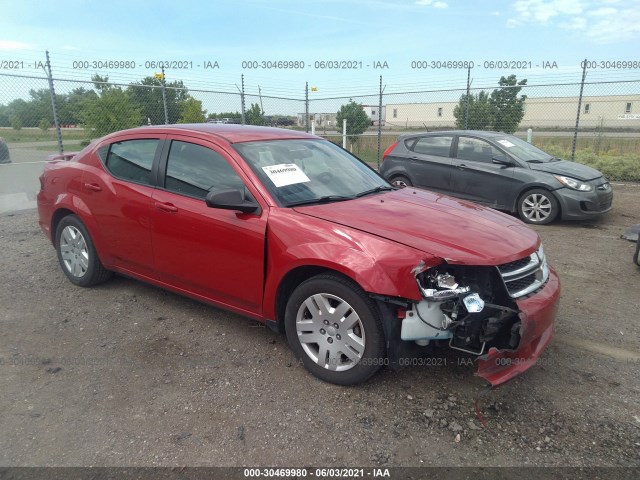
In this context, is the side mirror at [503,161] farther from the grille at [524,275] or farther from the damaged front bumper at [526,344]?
the damaged front bumper at [526,344]

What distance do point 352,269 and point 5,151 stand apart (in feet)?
30.2

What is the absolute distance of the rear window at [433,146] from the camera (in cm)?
853

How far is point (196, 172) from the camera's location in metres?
3.61

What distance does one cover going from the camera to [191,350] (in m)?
3.49

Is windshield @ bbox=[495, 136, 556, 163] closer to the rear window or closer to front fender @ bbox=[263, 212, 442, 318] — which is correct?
the rear window

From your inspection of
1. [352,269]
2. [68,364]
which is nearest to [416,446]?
[352,269]

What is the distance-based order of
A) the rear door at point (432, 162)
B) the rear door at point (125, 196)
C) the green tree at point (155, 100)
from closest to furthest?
the rear door at point (125, 196), the rear door at point (432, 162), the green tree at point (155, 100)

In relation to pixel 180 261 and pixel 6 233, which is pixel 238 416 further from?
pixel 6 233

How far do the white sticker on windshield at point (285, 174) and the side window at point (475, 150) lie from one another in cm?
546

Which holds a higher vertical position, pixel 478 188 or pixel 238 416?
pixel 478 188

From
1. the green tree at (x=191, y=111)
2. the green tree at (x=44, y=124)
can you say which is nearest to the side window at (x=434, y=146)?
the green tree at (x=191, y=111)

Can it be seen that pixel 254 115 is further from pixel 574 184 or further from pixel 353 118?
pixel 574 184

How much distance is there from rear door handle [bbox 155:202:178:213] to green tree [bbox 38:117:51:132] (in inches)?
292

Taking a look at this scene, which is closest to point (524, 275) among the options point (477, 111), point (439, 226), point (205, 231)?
point (439, 226)
